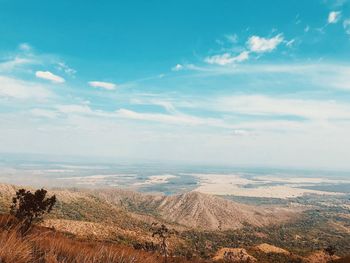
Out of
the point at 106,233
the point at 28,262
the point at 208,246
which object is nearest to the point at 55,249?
the point at 28,262

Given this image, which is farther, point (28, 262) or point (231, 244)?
point (231, 244)

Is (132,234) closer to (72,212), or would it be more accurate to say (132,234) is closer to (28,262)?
(72,212)

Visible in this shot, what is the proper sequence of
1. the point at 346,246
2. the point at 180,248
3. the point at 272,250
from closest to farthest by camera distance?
1. the point at 272,250
2. the point at 180,248
3. the point at 346,246

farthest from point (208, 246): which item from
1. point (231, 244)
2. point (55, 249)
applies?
point (55, 249)

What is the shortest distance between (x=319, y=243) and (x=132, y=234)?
4082 inches

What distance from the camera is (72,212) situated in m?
194

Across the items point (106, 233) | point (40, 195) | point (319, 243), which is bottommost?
point (319, 243)

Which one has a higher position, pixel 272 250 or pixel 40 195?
pixel 40 195

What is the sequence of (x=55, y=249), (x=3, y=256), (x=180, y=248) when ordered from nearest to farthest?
1. (x=3, y=256)
2. (x=55, y=249)
3. (x=180, y=248)

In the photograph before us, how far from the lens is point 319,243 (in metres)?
189

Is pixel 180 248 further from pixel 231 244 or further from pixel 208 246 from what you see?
pixel 231 244

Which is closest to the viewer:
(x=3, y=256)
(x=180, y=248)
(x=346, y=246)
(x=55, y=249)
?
(x=3, y=256)

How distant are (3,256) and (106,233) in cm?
12973

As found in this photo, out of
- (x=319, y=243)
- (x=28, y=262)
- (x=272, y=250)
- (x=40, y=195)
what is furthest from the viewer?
(x=319, y=243)
